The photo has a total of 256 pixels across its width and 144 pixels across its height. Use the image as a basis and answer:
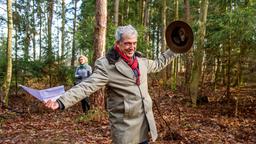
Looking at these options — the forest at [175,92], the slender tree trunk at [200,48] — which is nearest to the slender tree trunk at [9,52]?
the forest at [175,92]

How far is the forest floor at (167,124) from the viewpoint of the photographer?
816 cm

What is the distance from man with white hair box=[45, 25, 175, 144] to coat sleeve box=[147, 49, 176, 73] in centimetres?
35

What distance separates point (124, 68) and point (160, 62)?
30.7 inches

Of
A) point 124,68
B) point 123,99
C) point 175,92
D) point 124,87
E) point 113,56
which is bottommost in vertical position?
point 175,92

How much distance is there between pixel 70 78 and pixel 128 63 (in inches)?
616

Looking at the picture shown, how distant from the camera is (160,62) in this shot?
4.34 metres

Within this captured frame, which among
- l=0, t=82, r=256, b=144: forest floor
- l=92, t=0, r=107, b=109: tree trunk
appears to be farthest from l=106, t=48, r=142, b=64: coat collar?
l=92, t=0, r=107, b=109: tree trunk

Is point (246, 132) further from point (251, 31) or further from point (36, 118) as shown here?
point (36, 118)

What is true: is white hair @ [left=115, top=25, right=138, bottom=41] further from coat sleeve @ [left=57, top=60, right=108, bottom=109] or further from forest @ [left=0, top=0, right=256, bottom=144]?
forest @ [left=0, top=0, right=256, bottom=144]

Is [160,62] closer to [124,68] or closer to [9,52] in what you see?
[124,68]

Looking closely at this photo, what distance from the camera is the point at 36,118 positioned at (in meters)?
11.6

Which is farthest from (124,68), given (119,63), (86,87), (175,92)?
(175,92)

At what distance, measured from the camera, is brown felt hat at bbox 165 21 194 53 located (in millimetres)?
4348

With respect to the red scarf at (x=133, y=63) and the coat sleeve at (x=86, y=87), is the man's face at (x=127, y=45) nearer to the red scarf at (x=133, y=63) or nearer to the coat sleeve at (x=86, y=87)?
the red scarf at (x=133, y=63)
